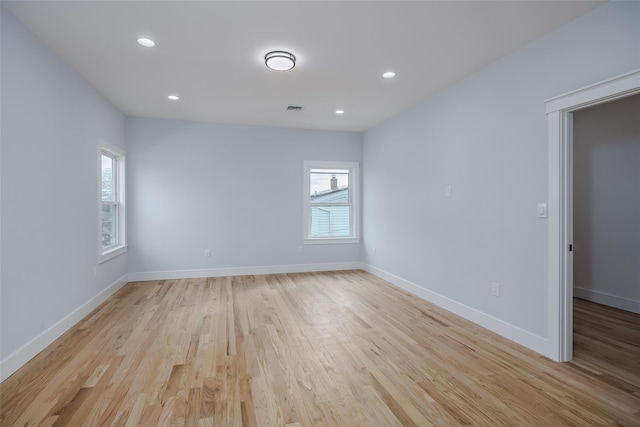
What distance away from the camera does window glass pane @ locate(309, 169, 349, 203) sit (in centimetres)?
604

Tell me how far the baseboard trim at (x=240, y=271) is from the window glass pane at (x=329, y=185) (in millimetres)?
1221

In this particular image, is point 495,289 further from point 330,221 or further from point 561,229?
point 330,221

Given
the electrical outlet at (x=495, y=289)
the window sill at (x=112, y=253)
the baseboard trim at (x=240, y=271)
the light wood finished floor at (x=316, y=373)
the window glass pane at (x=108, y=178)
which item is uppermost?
the window glass pane at (x=108, y=178)

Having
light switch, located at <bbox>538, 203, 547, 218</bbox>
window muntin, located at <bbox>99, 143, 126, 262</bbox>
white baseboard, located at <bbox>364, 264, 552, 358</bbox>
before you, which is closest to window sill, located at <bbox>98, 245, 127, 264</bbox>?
window muntin, located at <bbox>99, 143, 126, 262</bbox>

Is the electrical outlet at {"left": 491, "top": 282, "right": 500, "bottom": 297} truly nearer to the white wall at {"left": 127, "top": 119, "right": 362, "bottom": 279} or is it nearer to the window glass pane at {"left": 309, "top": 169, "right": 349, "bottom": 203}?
the white wall at {"left": 127, "top": 119, "right": 362, "bottom": 279}

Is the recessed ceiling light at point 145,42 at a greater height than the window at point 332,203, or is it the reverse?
the recessed ceiling light at point 145,42

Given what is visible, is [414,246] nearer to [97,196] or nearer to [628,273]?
[628,273]

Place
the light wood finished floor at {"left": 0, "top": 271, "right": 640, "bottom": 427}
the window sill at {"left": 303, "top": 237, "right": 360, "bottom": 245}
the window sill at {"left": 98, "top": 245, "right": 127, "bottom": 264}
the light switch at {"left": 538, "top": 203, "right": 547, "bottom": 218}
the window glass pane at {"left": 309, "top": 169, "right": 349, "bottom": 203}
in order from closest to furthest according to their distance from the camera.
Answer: the light wood finished floor at {"left": 0, "top": 271, "right": 640, "bottom": 427} → the light switch at {"left": 538, "top": 203, "right": 547, "bottom": 218} → the window sill at {"left": 98, "top": 245, "right": 127, "bottom": 264} → the window sill at {"left": 303, "top": 237, "right": 360, "bottom": 245} → the window glass pane at {"left": 309, "top": 169, "right": 349, "bottom": 203}

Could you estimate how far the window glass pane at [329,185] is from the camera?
6043 mm

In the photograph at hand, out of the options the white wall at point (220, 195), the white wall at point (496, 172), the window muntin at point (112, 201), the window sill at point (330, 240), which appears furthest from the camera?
the window sill at point (330, 240)

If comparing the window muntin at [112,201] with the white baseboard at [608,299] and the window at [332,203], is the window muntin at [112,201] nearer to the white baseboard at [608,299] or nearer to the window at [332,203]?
the window at [332,203]

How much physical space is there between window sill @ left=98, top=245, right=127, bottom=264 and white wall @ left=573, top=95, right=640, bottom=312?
6136 mm

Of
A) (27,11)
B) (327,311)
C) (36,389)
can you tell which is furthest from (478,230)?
(27,11)

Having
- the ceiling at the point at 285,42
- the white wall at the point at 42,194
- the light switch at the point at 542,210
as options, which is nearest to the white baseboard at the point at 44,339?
the white wall at the point at 42,194
